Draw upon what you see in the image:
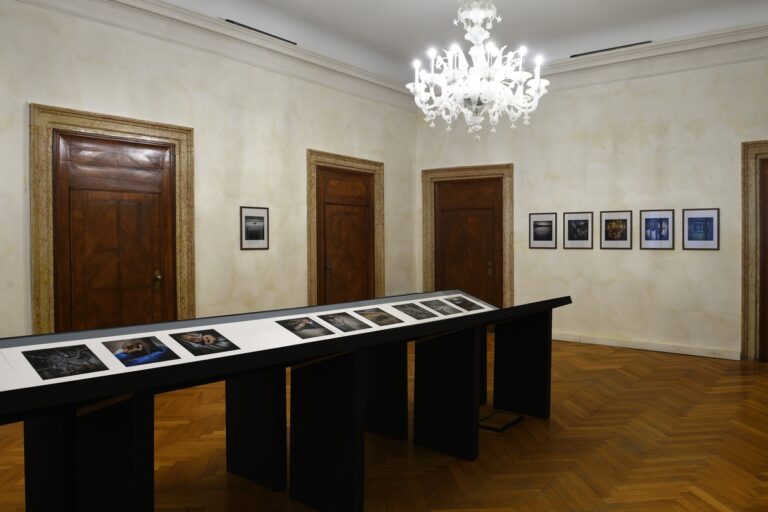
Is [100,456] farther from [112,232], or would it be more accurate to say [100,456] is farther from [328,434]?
[112,232]

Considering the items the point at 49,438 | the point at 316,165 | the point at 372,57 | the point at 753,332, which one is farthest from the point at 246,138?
the point at 753,332

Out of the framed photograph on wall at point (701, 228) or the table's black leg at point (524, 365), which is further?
the framed photograph on wall at point (701, 228)

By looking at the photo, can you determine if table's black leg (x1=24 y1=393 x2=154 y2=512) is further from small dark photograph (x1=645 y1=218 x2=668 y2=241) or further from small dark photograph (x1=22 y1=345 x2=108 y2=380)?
small dark photograph (x1=645 y1=218 x2=668 y2=241)

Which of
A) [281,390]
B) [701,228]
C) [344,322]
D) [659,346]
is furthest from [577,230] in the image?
[281,390]

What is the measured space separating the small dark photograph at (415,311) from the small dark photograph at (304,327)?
0.79 metres

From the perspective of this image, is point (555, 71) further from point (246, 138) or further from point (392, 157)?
point (246, 138)

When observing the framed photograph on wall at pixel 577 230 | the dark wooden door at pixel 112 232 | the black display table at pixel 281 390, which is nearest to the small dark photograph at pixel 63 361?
the black display table at pixel 281 390

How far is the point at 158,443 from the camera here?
14.2ft

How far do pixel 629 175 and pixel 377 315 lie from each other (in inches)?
227

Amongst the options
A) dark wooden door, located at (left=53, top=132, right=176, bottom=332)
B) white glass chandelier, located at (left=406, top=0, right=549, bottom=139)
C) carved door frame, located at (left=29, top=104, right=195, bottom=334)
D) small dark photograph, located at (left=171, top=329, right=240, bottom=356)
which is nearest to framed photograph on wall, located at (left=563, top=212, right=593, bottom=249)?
white glass chandelier, located at (left=406, top=0, right=549, bottom=139)

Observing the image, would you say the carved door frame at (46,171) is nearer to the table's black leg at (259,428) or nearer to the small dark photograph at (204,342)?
the table's black leg at (259,428)

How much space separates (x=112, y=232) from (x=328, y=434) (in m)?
3.87

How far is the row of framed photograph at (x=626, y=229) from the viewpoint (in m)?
7.43

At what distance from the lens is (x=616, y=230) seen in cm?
806
